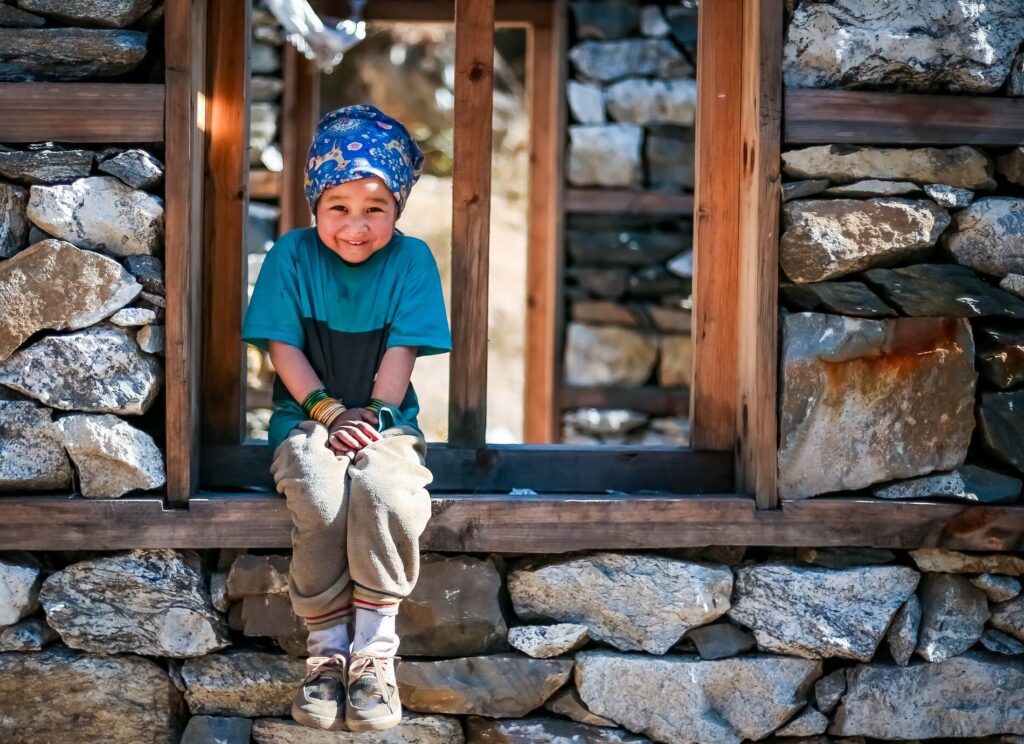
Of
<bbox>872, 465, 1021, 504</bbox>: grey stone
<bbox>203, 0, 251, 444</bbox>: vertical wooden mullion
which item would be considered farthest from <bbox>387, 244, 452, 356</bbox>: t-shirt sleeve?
<bbox>872, 465, 1021, 504</bbox>: grey stone

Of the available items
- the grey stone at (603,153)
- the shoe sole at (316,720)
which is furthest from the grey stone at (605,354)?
the shoe sole at (316,720)

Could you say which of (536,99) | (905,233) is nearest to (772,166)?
(905,233)

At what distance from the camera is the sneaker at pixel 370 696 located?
2736 millimetres

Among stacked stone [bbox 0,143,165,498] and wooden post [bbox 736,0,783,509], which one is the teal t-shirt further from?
wooden post [bbox 736,0,783,509]

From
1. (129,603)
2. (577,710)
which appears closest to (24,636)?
(129,603)

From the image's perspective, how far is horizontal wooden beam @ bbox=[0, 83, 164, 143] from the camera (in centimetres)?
299

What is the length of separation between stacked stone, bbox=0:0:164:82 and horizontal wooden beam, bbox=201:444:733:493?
3.34 feet

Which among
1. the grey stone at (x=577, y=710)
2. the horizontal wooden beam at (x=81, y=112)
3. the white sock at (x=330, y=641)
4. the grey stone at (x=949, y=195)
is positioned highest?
the horizontal wooden beam at (x=81, y=112)

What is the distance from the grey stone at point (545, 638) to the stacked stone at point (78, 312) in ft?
3.25

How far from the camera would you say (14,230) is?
9.87ft

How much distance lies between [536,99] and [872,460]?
4.00m

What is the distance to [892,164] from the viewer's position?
3.10m

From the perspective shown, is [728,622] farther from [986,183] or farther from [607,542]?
[986,183]

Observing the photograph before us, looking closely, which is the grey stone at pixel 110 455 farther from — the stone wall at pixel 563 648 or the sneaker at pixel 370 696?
the sneaker at pixel 370 696
